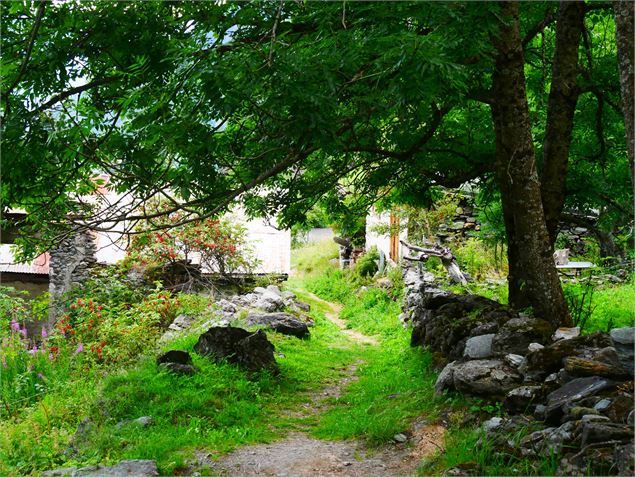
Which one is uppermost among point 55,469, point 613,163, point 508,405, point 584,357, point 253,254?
point 613,163

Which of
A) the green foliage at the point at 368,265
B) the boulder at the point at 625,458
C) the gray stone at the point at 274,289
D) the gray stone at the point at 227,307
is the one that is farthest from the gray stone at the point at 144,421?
the green foliage at the point at 368,265

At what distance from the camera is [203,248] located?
52.5ft

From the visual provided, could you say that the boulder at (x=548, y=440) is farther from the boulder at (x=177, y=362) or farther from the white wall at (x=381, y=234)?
the white wall at (x=381, y=234)

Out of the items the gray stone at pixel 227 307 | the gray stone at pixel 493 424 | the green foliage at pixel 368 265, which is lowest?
the gray stone at pixel 493 424

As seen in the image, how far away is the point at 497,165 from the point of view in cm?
791

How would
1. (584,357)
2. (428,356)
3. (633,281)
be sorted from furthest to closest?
1. (633,281)
2. (428,356)
3. (584,357)

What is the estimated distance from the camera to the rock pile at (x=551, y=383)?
410 cm

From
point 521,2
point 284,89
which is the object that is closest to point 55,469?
point 284,89

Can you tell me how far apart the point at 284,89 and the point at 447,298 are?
6.62 m

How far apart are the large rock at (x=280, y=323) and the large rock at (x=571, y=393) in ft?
25.1

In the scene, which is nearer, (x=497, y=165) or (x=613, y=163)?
(x=497, y=165)

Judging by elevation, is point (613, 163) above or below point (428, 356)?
above

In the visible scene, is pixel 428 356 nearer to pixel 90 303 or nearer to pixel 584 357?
pixel 584 357

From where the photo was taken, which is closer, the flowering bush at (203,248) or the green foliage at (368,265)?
the flowering bush at (203,248)
